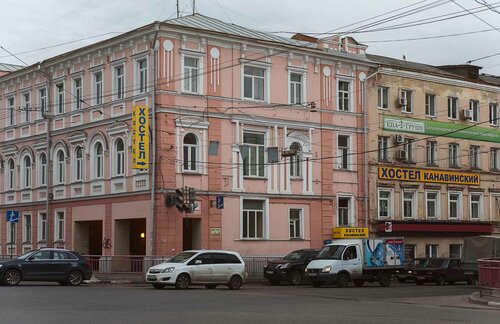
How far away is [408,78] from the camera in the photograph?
48.7 m

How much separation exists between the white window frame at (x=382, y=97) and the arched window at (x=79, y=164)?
17.1m

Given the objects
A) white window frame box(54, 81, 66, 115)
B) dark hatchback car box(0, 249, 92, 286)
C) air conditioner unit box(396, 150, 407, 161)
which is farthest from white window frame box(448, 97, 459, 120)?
dark hatchback car box(0, 249, 92, 286)

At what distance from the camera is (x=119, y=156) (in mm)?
42000

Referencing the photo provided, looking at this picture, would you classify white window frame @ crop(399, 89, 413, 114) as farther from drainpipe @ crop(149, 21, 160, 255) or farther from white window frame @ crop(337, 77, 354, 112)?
drainpipe @ crop(149, 21, 160, 255)

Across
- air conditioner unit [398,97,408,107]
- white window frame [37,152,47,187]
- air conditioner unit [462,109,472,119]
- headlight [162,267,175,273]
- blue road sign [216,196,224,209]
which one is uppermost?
air conditioner unit [398,97,408,107]

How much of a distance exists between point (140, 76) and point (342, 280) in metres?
14.5

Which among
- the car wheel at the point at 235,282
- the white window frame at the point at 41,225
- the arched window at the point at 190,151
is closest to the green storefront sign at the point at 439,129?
the arched window at the point at 190,151

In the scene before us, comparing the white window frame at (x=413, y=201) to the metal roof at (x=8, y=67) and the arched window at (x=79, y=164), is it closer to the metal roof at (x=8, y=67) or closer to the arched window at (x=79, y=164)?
the arched window at (x=79, y=164)

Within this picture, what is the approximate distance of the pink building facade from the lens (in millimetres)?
39688

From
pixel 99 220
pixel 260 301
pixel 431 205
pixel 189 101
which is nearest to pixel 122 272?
pixel 99 220

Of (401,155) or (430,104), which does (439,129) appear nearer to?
(430,104)

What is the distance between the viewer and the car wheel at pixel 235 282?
31.7m

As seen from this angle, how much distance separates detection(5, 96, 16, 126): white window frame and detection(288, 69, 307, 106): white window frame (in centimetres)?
1785

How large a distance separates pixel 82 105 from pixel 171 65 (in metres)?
7.26
